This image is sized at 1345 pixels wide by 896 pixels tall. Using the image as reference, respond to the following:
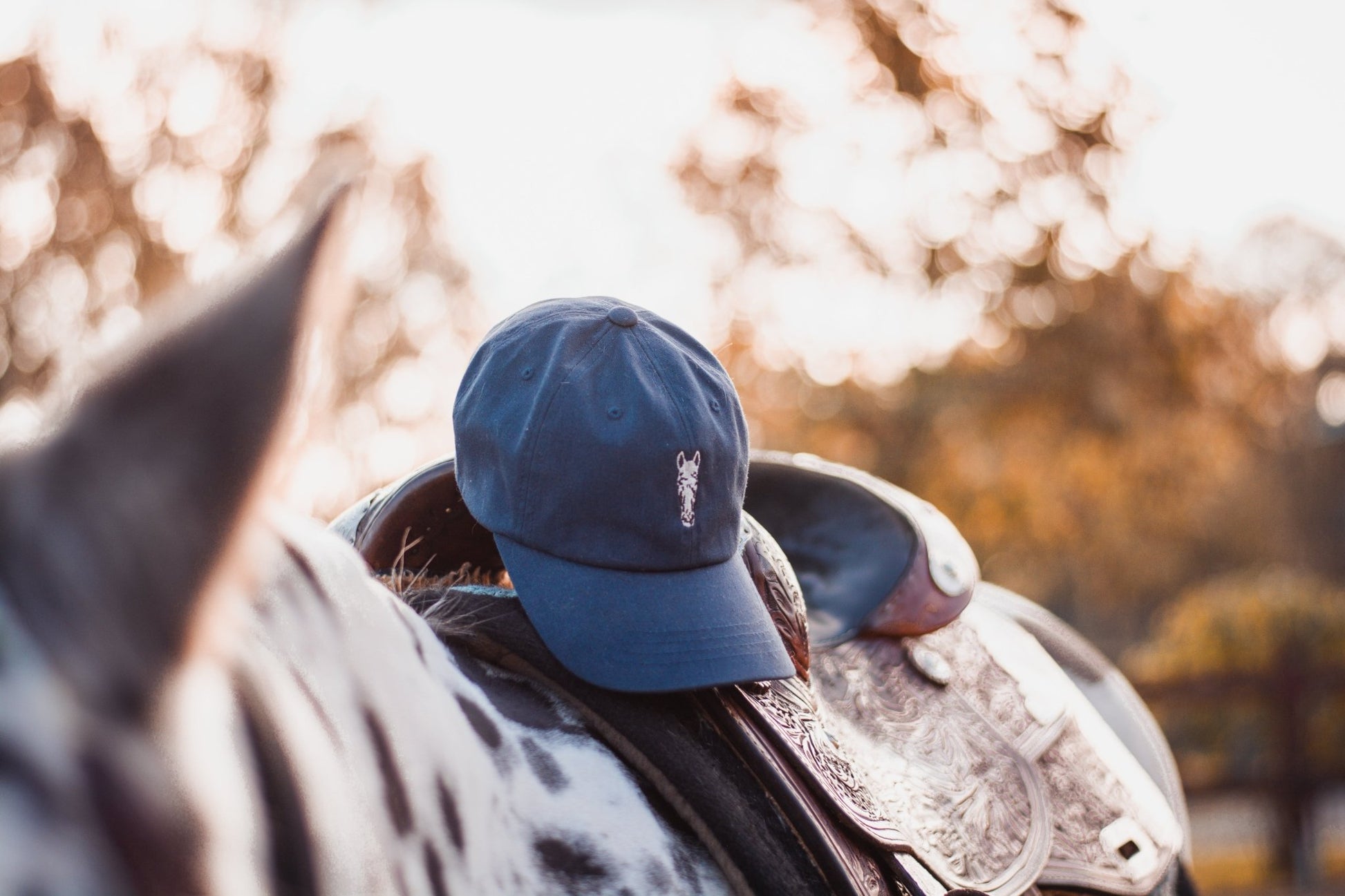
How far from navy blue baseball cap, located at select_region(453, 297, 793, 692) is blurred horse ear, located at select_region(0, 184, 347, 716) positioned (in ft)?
1.82

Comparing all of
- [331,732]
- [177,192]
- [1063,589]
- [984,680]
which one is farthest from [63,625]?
[1063,589]

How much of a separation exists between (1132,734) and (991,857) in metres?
1.10

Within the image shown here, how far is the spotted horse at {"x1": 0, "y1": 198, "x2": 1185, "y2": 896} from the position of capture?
0.38 m

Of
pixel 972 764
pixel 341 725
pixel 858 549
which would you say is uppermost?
pixel 341 725

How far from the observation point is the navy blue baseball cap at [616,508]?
0.93 metres

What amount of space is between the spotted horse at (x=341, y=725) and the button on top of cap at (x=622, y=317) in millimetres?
272

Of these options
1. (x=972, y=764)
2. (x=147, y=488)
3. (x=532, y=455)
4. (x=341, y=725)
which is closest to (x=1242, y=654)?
(x=972, y=764)

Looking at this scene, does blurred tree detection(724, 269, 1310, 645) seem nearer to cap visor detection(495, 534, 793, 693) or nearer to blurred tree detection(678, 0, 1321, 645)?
blurred tree detection(678, 0, 1321, 645)

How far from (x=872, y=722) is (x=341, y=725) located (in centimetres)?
96

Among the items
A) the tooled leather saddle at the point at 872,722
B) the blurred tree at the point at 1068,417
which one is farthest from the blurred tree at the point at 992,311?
the tooled leather saddle at the point at 872,722

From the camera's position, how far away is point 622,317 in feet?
3.51

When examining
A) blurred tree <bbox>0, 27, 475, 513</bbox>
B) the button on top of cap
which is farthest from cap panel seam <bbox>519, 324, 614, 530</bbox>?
blurred tree <bbox>0, 27, 475, 513</bbox>

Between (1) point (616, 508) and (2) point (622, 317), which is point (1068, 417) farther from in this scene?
(1) point (616, 508)

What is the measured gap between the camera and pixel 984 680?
1.70 meters
